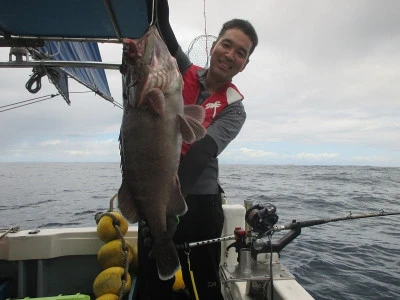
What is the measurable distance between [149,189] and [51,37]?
283 centimetres

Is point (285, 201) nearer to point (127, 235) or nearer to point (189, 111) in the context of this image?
point (127, 235)

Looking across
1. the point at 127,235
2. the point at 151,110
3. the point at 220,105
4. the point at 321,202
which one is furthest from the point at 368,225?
the point at 151,110

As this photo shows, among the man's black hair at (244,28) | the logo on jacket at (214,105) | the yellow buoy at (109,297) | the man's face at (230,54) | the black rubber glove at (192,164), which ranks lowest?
the yellow buoy at (109,297)

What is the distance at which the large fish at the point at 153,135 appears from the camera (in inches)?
69.3

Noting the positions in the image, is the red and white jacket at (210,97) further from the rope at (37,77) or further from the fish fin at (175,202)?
the rope at (37,77)

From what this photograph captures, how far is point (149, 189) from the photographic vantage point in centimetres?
179

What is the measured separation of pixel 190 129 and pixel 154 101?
0.79 ft

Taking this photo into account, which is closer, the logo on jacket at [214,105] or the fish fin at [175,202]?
the fish fin at [175,202]

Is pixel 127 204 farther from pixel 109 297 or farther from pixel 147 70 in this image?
pixel 109 297

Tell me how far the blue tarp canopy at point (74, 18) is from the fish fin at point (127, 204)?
75.4 inches

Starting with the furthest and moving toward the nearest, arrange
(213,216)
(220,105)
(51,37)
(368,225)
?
1. (368,225)
2. (51,37)
3. (213,216)
4. (220,105)

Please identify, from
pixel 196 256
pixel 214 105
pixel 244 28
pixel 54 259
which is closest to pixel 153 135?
pixel 214 105

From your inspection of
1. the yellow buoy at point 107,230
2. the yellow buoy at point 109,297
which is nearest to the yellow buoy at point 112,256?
the yellow buoy at point 107,230

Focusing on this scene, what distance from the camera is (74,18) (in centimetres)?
338
